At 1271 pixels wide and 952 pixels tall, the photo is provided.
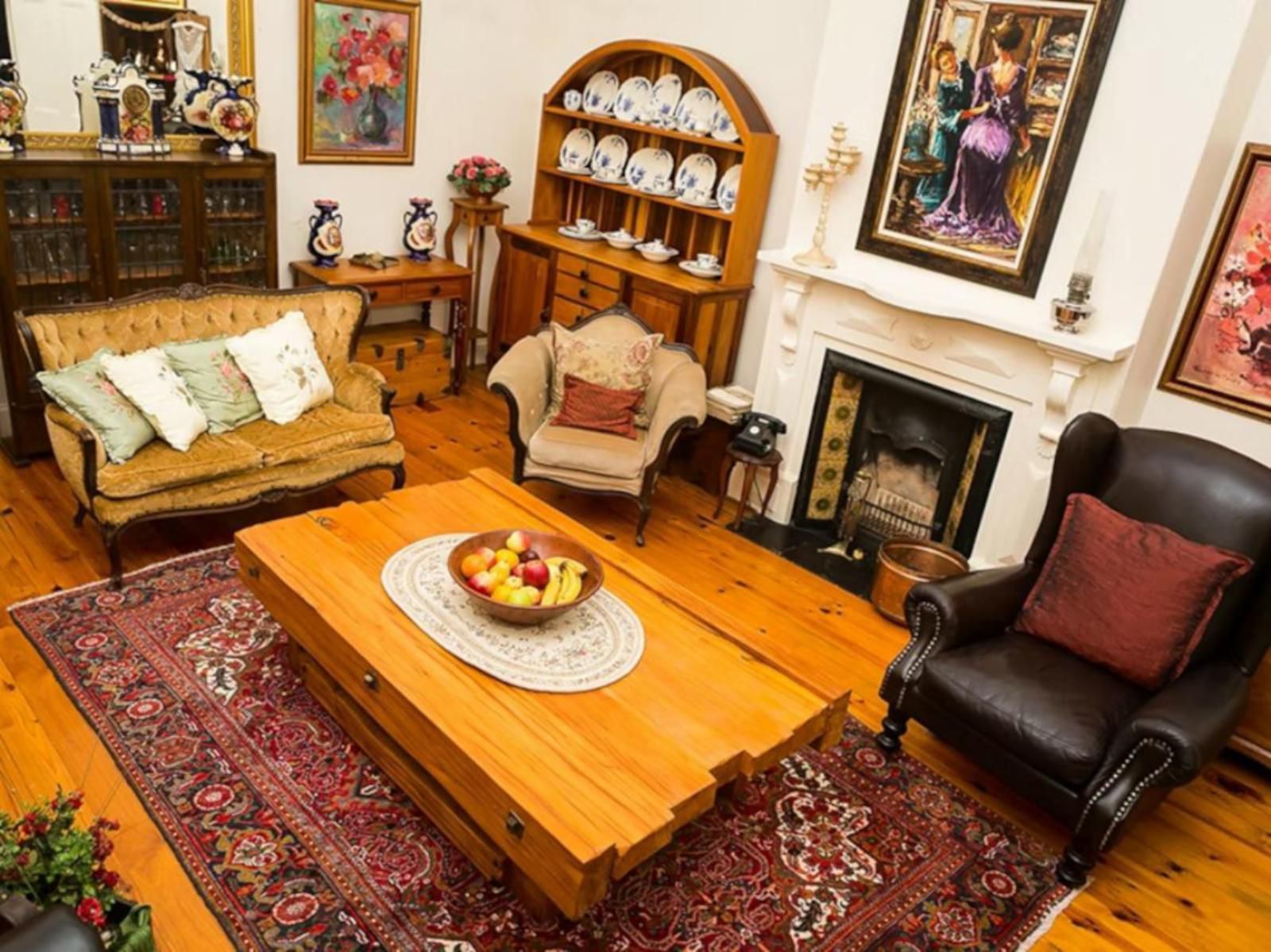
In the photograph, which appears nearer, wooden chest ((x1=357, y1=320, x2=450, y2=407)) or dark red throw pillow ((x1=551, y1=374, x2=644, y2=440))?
dark red throw pillow ((x1=551, y1=374, x2=644, y2=440))

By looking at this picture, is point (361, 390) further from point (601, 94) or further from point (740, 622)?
point (601, 94)

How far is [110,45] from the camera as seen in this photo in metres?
4.26

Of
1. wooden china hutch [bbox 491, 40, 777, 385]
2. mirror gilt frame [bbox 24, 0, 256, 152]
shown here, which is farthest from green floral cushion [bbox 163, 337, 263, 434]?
wooden china hutch [bbox 491, 40, 777, 385]

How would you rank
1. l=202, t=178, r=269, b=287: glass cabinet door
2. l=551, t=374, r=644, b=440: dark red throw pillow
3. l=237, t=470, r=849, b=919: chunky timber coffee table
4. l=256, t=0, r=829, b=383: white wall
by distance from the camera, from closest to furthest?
l=237, t=470, r=849, b=919: chunky timber coffee table
l=551, t=374, r=644, b=440: dark red throw pillow
l=202, t=178, r=269, b=287: glass cabinet door
l=256, t=0, r=829, b=383: white wall

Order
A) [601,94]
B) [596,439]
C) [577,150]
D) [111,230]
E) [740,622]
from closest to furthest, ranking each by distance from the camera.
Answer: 1. [740,622]
2. [111,230]
3. [596,439]
4. [601,94]
5. [577,150]

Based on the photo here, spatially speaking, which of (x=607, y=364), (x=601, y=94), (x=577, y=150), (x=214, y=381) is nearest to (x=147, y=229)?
(x=214, y=381)

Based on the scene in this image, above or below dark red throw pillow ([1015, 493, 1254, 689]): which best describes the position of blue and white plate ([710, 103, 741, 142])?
above

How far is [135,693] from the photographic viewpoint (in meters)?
2.98

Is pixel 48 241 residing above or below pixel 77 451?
above

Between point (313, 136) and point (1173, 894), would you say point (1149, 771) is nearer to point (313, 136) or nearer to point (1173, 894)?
point (1173, 894)

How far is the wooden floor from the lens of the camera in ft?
8.45

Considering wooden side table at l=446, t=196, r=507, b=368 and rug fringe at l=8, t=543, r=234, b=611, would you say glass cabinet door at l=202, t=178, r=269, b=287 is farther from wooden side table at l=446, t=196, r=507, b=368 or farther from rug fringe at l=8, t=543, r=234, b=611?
rug fringe at l=8, t=543, r=234, b=611

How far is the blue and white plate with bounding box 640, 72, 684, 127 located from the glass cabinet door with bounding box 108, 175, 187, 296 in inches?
93.0

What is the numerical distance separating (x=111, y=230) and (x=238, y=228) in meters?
0.58
